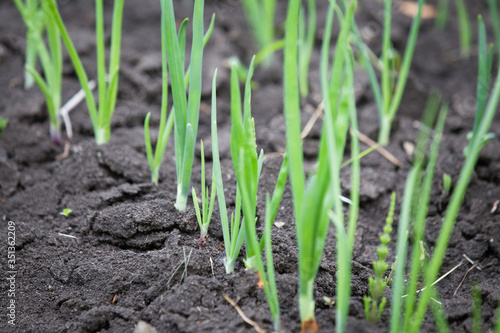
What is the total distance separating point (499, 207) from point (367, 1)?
5.00 ft

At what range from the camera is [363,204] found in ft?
4.84

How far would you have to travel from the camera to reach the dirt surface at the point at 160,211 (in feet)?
3.27

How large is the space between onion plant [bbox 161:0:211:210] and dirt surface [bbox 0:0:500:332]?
7.0 inches

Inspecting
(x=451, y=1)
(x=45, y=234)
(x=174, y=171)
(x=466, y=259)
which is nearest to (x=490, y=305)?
(x=466, y=259)

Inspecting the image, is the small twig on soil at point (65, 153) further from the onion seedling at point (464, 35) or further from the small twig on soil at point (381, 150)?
the onion seedling at point (464, 35)

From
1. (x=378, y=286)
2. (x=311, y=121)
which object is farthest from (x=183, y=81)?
(x=311, y=121)

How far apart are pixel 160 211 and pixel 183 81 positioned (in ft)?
1.08

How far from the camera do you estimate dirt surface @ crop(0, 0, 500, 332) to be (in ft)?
3.27

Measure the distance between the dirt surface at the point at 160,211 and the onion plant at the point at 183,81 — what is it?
0.59 feet

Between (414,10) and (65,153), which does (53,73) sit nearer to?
(65,153)

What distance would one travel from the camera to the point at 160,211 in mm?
1212

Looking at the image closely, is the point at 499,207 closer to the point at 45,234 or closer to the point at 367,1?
the point at 45,234

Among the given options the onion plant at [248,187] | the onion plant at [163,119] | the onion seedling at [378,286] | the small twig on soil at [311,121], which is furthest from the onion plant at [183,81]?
the small twig on soil at [311,121]

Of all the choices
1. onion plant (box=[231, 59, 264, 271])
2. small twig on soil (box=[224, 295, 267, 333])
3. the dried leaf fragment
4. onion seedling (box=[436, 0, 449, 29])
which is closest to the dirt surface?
small twig on soil (box=[224, 295, 267, 333])
